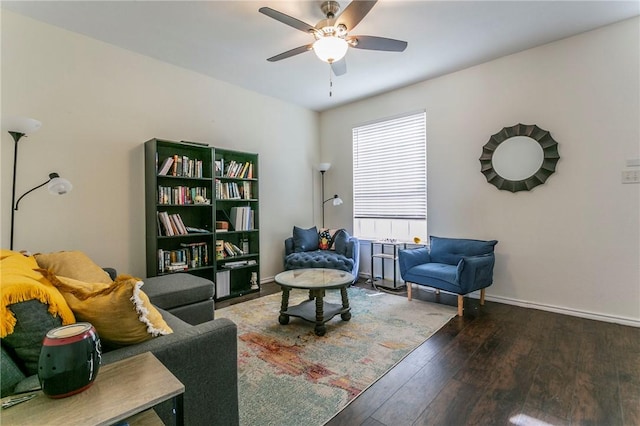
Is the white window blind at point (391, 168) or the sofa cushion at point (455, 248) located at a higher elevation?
the white window blind at point (391, 168)

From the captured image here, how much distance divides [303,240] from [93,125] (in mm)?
2933

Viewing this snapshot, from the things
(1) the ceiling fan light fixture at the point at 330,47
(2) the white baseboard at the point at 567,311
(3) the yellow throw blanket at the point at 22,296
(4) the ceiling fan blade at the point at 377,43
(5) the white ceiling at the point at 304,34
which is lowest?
(2) the white baseboard at the point at 567,311

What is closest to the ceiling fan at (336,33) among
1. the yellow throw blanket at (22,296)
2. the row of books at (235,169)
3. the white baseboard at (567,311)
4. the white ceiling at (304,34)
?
the white ceiling at (304,34)

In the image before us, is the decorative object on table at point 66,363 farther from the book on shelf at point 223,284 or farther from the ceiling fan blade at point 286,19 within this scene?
the book on shelf at point 223,284

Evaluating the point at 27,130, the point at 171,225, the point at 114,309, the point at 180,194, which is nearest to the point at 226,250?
the point at 171,225

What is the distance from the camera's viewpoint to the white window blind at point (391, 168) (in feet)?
14.1

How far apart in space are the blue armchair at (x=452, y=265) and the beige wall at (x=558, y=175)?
1.06 feet

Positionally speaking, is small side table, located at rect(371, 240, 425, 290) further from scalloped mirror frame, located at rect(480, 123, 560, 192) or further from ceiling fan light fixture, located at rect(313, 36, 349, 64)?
ceiling fan light fixture, located at rect(313, 36, 349, 64)

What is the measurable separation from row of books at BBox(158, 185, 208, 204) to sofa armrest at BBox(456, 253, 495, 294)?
3.08m

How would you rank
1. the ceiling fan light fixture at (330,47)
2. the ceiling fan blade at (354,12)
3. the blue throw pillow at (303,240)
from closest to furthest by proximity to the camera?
the ceiling fan blade at (354,12) < the ceiling fan light fixture at (330,47) < the blue throw pillow at (303,240)

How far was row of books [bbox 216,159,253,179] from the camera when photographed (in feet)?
13.0

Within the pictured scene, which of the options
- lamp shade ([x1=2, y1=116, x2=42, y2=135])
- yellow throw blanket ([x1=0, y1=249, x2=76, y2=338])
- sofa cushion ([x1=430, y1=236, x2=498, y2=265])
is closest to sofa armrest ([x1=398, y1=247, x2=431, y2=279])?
sofa cushion ([x1=430, y1=236, x2=498, y2=265])

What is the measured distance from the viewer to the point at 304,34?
3004 millimetres

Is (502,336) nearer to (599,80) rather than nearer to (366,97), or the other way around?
(599,80)
